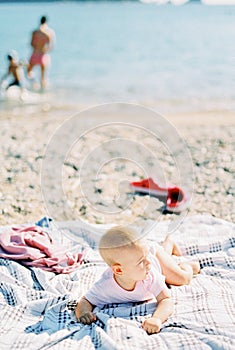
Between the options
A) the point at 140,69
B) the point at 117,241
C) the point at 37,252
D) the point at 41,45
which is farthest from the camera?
the point at 140,69

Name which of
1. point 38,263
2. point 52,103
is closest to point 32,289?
point 38,263

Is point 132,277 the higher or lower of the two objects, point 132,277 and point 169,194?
the lower

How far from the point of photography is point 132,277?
2742mm

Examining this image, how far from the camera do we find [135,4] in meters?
91.1

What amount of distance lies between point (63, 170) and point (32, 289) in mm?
2846

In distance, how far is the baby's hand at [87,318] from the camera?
2.76m

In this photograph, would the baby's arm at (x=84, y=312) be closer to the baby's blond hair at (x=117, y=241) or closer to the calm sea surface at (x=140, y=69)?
the baby's blond hair at (x=117, y=241)

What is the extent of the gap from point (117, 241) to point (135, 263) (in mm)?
148

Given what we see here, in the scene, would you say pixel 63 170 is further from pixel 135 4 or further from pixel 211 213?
pixel 135 4

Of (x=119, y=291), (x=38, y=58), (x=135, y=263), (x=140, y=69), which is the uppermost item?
(x=140, y=69)

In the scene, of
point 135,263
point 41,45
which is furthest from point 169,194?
point 41,45

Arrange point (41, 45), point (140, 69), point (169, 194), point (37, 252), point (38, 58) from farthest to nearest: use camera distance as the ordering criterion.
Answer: point (140, 69) < point (38, 58) < point (41, 45) < point (169, 194) < point (37, 252)

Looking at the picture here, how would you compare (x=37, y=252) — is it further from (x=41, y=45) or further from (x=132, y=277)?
(x=41, y=45)

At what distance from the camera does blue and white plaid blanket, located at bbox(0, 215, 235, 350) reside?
2582mm
